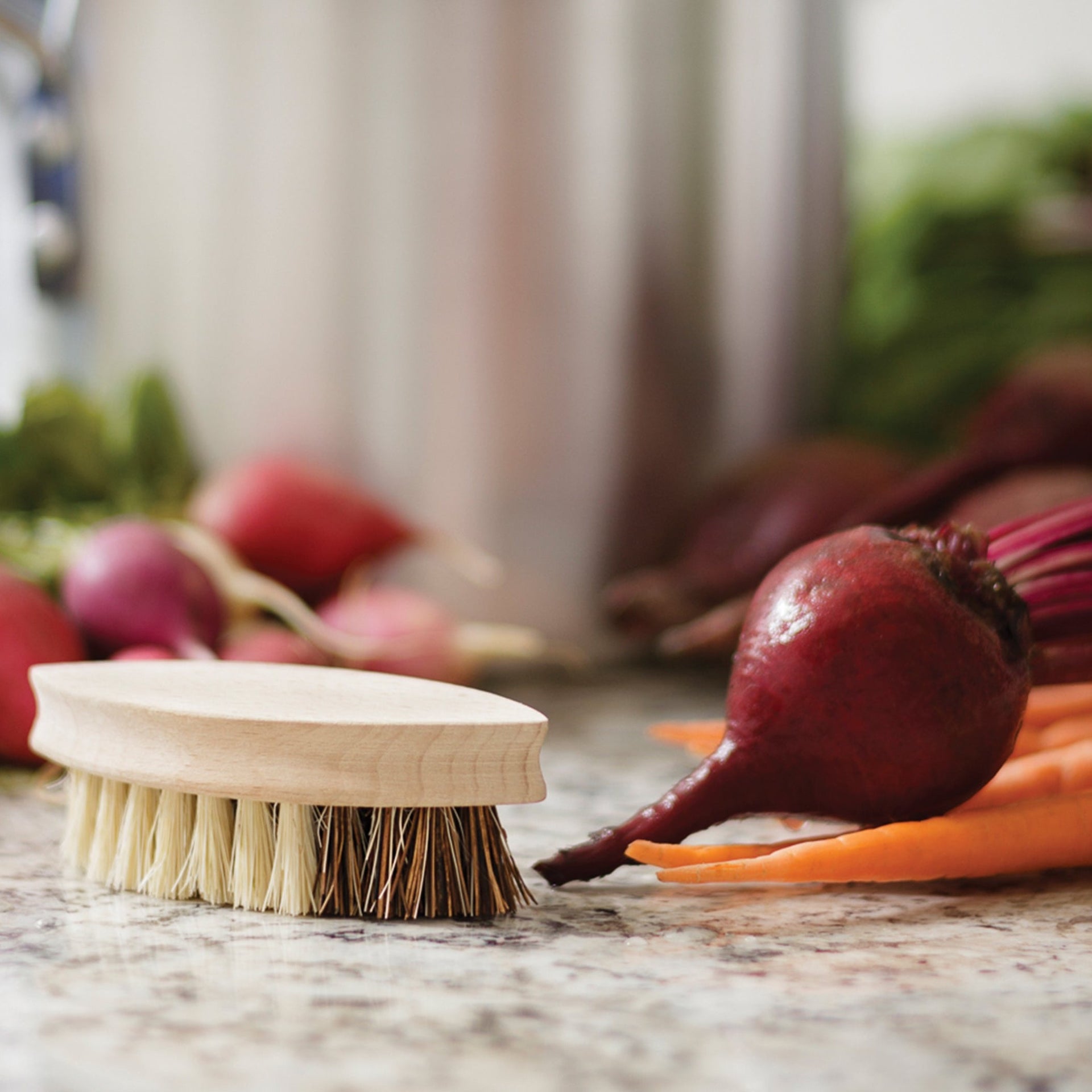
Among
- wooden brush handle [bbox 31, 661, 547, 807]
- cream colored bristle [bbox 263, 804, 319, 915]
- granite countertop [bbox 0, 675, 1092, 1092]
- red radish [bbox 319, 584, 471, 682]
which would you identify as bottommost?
granite countertop [bbox 0, 675, 1092, 1092]

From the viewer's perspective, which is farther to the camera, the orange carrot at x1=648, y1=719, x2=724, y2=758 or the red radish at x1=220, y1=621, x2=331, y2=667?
the red radish at x1=220, y1=621, x2=331, y2=667

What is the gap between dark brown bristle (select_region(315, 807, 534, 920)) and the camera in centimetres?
42

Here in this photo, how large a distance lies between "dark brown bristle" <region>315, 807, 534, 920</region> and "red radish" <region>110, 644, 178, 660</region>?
0.87 feet

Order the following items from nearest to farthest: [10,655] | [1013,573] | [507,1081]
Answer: [507,1081] < [1013,573] < [10,655]

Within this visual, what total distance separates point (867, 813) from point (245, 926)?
0.73 feet

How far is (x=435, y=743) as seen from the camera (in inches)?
16.2

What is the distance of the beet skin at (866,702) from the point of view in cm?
44

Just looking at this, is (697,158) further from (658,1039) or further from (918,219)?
(658,1039)

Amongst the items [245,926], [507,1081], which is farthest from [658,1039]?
[245,926]

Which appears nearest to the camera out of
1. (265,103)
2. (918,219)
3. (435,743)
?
(435,743)

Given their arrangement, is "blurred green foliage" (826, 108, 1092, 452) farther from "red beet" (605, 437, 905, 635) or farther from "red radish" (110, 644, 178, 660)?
"red radish" (110, 644, 178, 660)

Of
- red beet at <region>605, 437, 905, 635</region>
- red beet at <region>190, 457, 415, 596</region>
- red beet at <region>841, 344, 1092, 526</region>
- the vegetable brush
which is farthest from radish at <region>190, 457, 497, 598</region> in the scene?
the vegetable brush

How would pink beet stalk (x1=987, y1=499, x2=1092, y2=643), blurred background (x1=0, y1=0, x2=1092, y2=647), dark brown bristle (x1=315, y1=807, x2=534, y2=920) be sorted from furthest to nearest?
blurred background (x1=0, y1=0, x2=1092, y2=647) < pink beet stalk (x1=987, y1=499, x2=1092, y2=643) < dark brown bristle (x1=315, y1=807, x2=534, y2=920)

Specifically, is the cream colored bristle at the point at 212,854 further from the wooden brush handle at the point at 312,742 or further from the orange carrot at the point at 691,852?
the orange carrot at the point at 691,852
